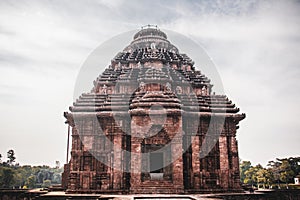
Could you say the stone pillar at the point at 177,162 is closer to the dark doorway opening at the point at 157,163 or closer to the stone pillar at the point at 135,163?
the dark doorway opening at the point at 157,163

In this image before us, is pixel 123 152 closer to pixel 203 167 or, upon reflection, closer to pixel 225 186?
pixel 203 167

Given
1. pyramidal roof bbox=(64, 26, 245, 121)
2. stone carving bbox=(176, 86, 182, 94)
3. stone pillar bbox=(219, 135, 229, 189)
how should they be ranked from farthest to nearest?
1. stone carving bbox=(176, 86, 182, 94)
2. pyramidal roof bbox=(64, 26, 245, 121)
3. stone pillar bbox=(219, 135, 229, 189)

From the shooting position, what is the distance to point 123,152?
16391 mm

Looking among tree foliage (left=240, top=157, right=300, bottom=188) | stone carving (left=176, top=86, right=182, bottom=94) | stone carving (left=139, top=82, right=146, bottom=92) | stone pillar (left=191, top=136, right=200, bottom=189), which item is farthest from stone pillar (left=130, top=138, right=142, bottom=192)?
tree foliage (left=240, top=157, right=300, bottom=188)

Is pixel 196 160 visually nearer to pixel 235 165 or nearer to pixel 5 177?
pixel 235 165

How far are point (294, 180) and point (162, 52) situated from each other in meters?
30.0

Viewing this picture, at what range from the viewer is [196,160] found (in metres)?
16.4

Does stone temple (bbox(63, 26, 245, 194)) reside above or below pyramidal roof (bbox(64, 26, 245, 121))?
below

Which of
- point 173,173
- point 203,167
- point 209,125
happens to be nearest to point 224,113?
point 209,125

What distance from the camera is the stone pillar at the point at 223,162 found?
16.5 meters

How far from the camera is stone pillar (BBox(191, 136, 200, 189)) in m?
16.1

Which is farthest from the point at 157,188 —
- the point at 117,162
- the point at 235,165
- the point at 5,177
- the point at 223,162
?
the point at 5,177

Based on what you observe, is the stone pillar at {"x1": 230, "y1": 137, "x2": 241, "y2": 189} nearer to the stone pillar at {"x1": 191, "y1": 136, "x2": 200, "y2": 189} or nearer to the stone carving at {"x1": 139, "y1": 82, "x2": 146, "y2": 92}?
the stone pillar at {"x1": 191, "y1": 136, "x2": 200, "y2": 189}

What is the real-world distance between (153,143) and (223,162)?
417 cm
